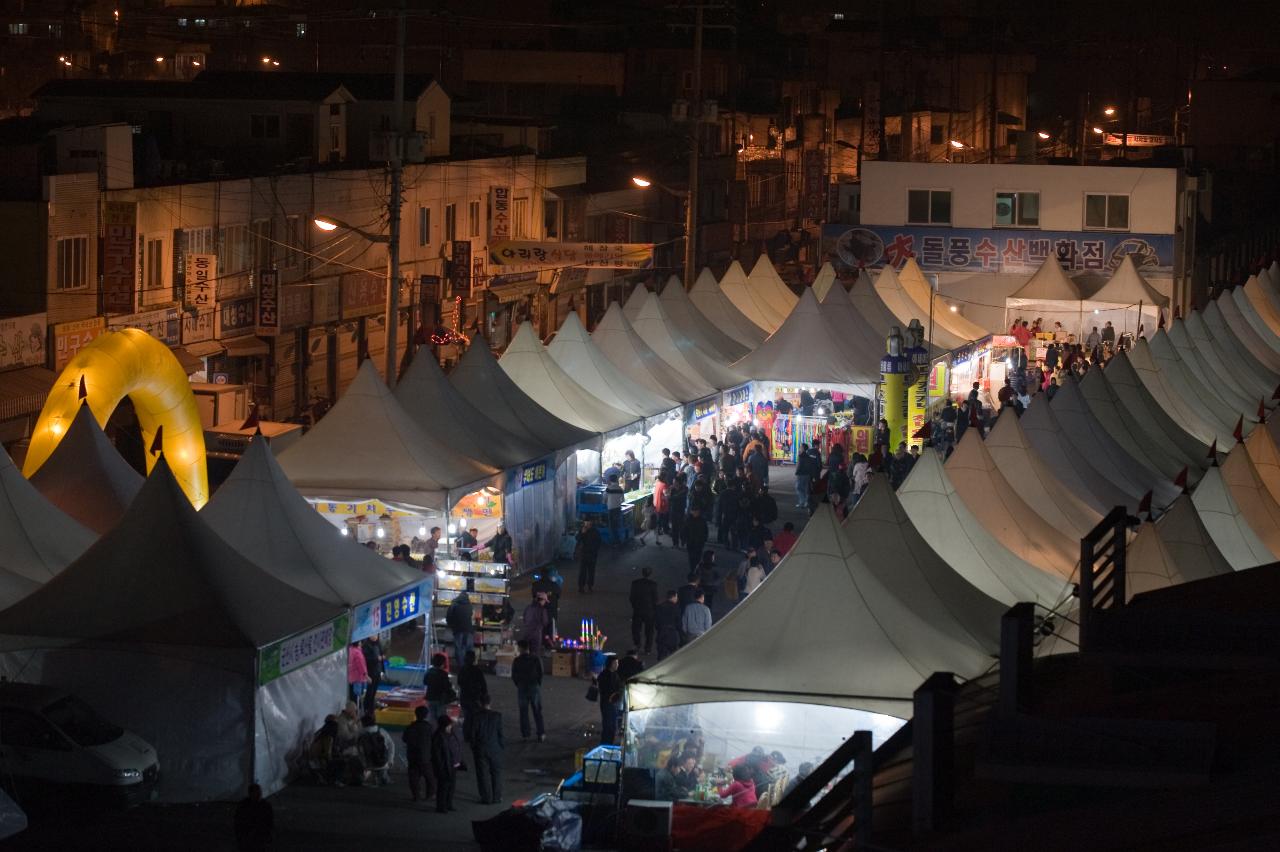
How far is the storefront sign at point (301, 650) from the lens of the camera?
47.6 ft

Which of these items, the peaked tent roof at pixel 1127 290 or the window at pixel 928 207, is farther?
the window at pixel 928 207

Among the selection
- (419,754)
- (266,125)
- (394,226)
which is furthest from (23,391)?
(419,754)

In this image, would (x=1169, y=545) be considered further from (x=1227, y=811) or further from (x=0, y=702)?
(x=1227, y=811)

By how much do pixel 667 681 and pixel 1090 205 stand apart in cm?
3295

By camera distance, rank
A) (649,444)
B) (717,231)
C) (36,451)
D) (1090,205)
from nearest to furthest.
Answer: (36,451) < (649,444) < (1090,205) < (717,231)

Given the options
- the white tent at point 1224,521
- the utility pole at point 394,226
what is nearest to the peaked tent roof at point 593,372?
the utility pole at point 394,226

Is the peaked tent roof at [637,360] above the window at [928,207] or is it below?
below

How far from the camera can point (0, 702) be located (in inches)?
548

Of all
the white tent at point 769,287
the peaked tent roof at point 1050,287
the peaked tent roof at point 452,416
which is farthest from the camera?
the peaked tent roof at point 1050,287

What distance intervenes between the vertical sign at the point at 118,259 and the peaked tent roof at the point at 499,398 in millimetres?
7889

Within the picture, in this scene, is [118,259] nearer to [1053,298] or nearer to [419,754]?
[419,754]

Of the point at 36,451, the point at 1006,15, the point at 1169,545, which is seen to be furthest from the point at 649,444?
the point at 1006,15

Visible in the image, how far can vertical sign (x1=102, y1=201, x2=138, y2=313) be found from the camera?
29.6 meters

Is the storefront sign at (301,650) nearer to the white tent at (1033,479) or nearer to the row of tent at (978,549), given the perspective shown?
the row of tent at (978,549)
